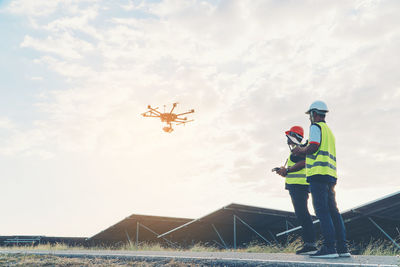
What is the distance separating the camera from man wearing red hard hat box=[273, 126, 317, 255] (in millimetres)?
6461

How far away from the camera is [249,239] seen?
1641 centimetres

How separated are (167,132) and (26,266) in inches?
902

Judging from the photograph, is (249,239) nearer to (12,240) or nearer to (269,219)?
(269,219)

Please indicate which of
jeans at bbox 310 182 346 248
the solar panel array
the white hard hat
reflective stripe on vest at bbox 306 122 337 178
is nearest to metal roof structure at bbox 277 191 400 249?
the solar panel array

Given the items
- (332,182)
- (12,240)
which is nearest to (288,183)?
(332,182)

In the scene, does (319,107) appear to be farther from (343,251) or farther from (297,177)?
(343,251)

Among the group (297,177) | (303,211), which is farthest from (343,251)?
(297,177)

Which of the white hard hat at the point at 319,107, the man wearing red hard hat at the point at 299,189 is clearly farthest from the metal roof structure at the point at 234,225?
the white hard hat at the point at 319,107

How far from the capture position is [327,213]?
18.7 ft

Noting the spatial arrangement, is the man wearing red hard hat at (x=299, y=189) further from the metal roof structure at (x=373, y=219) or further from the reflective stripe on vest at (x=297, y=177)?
the metal roof structure at (x=373, y=219)

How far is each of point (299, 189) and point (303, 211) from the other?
0.38m

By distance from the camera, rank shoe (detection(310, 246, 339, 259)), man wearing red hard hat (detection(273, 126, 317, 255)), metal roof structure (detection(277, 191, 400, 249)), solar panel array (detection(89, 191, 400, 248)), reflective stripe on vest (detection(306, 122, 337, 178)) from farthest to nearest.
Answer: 1. solar panel array (detection(89, 191, 400, 248))
2. metal roof structure (detection(277, 191, 400, 249))
3. man wearing red hard hat (detection(273, 126, 317, 255))
4. reflective stripe on vest (detection(306, 122, 337, 178))
5. shoe (detection(310, 246, 339, 259))

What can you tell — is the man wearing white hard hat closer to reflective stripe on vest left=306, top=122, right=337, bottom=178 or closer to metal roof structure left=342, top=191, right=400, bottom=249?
reflective stripe on vest left=306, top=122, right=337, bottom=178

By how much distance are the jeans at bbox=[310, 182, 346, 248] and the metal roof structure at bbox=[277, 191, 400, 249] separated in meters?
3.51
